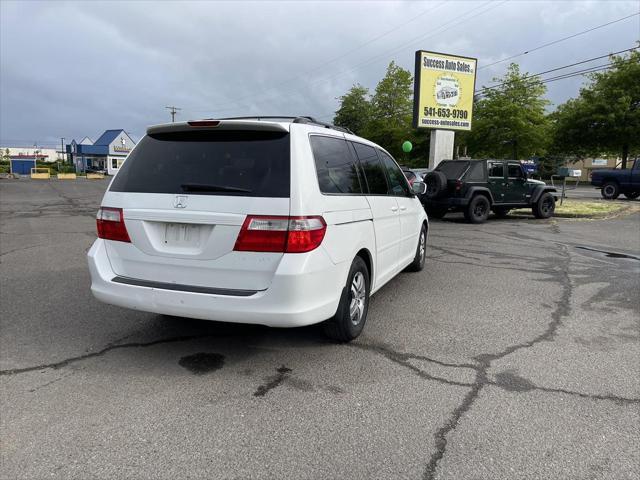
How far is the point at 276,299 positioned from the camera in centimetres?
328

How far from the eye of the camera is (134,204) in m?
3.61

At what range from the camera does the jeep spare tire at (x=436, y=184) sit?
13.6m

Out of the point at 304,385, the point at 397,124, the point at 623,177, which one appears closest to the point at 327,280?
the point at 304,385

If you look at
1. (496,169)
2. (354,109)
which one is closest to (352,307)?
(496,169)

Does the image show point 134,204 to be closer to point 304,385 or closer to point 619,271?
point 304,385


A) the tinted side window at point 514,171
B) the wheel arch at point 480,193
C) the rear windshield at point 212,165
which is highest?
the tinted side window at point 514,171

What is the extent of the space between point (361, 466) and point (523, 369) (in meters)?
1.83

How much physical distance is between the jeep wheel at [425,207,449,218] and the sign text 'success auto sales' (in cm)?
523

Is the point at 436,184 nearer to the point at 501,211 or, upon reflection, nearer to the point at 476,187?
the point at 476,187

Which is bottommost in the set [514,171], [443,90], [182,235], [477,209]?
[477,209]

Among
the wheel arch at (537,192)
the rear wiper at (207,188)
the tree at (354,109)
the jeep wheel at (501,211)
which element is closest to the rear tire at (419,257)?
the rear wiper at (207,188)

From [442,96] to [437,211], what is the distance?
6.82m

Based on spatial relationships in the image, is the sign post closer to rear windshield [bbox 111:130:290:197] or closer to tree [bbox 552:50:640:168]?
rear windshield [bbox 111:130:290:197]

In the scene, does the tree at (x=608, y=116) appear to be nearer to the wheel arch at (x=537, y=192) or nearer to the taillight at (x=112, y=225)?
the wheel arch at (x=537, y=192)
